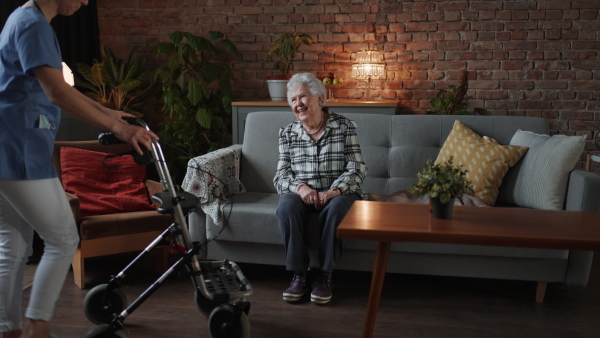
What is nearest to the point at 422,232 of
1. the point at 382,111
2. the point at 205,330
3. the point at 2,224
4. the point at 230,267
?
the point at 230,267

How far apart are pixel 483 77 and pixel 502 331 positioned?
2.65 m

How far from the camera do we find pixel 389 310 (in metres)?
2.87

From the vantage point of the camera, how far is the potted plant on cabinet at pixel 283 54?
4.79 meters

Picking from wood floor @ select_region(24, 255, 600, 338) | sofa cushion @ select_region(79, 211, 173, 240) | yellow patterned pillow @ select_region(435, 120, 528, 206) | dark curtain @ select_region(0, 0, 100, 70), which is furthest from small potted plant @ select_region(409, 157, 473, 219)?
dark curtain @ select_region(0, 0, 100, 70)

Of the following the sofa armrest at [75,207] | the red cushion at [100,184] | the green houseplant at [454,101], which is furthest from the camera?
the green houseplant at [454,101]

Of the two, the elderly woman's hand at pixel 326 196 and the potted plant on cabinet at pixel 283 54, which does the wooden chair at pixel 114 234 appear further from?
the potted plant on cabinet at pixel 283 54

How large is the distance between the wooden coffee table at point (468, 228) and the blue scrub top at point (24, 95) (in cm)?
98

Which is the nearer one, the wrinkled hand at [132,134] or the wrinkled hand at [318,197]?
the wrinkled hand at [132,134]

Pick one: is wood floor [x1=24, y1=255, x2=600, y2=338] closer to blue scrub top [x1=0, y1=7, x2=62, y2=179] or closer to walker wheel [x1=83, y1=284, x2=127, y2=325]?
walker wheel [x1=83, y1=284, x2=127, y2=325]

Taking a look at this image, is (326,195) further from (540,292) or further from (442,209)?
(540,292)

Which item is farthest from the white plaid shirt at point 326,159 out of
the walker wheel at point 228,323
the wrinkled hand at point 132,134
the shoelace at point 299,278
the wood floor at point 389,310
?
the wrinkled hand at point 132,134

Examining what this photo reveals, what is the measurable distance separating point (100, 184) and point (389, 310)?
1.71 meters

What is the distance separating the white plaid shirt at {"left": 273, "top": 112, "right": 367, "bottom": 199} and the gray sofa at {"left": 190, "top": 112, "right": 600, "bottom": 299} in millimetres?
192

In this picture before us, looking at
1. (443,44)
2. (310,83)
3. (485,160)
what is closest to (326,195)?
(310,83)
